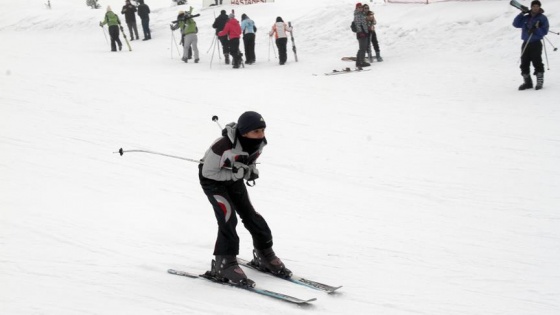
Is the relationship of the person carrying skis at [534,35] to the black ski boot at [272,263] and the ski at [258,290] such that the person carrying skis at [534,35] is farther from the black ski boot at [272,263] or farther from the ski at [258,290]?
the ski at [258,290]

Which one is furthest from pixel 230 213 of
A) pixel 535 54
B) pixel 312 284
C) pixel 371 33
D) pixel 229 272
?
pixel 371 33

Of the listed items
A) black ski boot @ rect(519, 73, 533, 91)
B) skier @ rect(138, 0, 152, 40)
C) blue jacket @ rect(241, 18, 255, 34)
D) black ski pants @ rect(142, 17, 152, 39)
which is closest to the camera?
black ski boot @ rect(519, 73, 533, 91)

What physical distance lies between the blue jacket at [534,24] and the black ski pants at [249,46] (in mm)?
8431

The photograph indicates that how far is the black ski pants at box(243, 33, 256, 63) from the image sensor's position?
19281 millimetres

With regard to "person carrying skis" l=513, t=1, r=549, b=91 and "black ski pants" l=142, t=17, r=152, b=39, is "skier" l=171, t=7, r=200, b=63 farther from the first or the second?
"person carrying skis" l=513, t=1, r=549, b=91

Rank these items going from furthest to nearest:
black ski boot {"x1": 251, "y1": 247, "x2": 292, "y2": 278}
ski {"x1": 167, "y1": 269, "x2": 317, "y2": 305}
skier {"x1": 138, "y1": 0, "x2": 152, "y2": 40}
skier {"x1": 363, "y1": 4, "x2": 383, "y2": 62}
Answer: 1. skier {"x1": 138, "y1": 0, "x2": 152, "y2": 40}
2. skier {"x1": 363, "y1": 4, "x2": 383, "y2": 62}
3. black ski boot {"x1": 251, "y1": 247, "x2": 292, "y2": 278}
4. ski {"x1": 167, "y1": 269, "x2": 317, "y2": 305}

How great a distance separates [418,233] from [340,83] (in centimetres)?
883

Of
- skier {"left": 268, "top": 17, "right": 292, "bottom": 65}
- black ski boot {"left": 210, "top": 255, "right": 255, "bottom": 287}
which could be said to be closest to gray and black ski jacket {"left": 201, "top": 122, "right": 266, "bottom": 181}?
black ski boot {"left": 210, "top": 255, "right": 255, "bottom": 287}

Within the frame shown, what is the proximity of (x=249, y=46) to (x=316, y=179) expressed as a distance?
1082 centimetres

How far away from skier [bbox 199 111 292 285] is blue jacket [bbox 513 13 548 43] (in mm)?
8743

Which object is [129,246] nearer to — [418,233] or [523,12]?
[418,233]

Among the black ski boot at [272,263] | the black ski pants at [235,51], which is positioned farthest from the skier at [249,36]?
the black ski boot at [272,263]

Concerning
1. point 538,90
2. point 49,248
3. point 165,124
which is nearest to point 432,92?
point 538,90

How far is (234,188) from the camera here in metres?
5.39
